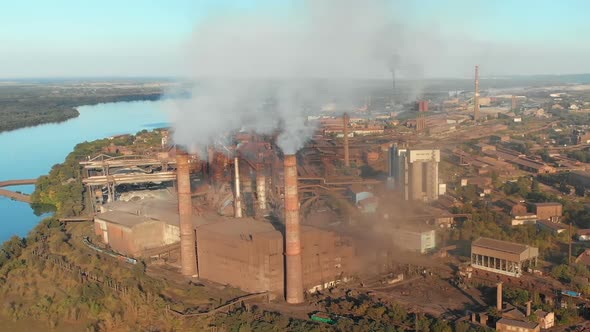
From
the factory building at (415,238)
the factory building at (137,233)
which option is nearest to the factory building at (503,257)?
the factory building at (415,238)

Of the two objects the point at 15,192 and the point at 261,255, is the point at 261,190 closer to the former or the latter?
the point at 261,255

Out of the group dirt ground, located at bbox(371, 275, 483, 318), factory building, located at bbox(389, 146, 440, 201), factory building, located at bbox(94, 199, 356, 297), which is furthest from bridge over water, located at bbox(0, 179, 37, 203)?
dirt ground, located at bbox(371, 275, 483, 318)

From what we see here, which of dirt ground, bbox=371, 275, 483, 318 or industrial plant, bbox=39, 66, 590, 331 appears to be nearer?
dirt ground, bbox=371, 275, 483, 318

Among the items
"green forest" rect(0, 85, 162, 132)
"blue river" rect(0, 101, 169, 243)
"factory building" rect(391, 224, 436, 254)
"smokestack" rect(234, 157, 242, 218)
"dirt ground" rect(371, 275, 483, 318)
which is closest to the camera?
"dirt ground" rect(371, 275, 483, 318)

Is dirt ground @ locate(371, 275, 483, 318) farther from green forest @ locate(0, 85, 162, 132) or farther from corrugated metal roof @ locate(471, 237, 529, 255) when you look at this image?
green forest @ locate(0, 85, 162, 132)

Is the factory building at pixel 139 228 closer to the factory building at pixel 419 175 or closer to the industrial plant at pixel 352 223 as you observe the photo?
the industrial plant at pixel 352 223

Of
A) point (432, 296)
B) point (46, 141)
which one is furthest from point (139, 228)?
point (46, 141)
